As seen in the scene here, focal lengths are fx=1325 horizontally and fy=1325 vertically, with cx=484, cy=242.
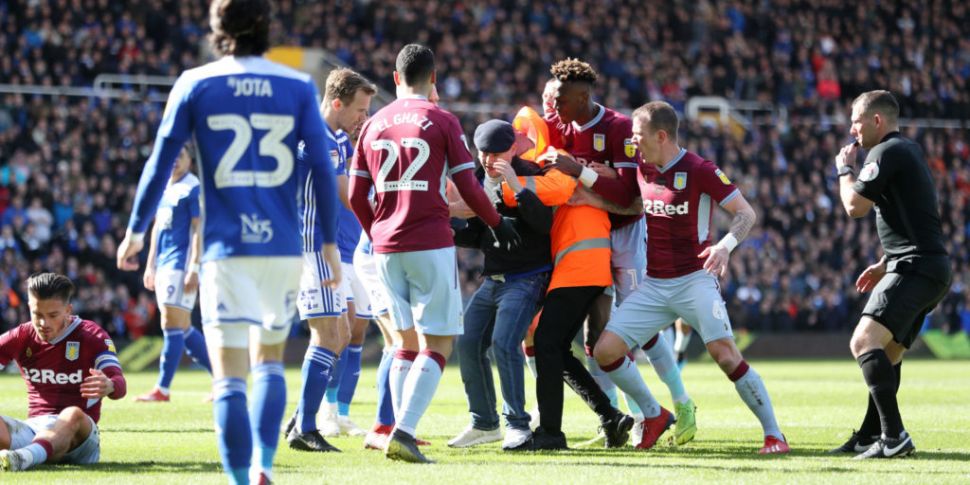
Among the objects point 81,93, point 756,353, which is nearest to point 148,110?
point 81,93

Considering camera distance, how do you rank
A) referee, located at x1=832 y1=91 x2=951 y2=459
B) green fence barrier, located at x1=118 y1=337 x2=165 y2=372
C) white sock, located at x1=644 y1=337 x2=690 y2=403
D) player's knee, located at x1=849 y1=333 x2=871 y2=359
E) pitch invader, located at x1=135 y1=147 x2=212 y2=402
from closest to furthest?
referee, located at x1=832 y1=91 x2=951 y2=459 → player's knee, located at x1=849 y1=333 x2=871 y2=359 → white sock, located at x1=644 y1=337 x2=690 y2=403 → pitch invader, located at x1=135 y1=147 x2=212 y2=402 → green fence barrier, located at x1=118 y1=337 x2=165 y2=372

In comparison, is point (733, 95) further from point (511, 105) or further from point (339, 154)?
point (339, 154)

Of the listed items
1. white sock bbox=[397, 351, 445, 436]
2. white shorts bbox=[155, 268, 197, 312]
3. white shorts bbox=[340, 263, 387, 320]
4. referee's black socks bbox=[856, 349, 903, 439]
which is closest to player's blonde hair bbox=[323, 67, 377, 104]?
white shorts bbox=[340, 263, 387, 320]

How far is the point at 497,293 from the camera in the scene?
355 inches

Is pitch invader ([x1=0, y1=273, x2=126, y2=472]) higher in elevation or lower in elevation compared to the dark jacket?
lower

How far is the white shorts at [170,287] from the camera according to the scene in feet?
41.1

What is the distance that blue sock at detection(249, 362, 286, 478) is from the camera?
612 cm

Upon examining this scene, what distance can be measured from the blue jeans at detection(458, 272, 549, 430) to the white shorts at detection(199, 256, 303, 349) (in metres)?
2.84

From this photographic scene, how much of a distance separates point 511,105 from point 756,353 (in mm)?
8267

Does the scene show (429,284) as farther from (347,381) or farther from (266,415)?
(347,381)

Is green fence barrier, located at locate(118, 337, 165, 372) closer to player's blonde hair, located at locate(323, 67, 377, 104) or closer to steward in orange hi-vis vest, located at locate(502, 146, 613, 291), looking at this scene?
player's blonde hair, located at locate(323, 67, 377, 104)

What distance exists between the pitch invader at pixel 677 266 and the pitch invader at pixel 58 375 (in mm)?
3191

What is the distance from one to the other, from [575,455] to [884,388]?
1.98 metres

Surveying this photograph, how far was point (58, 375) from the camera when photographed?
25.9 ft
